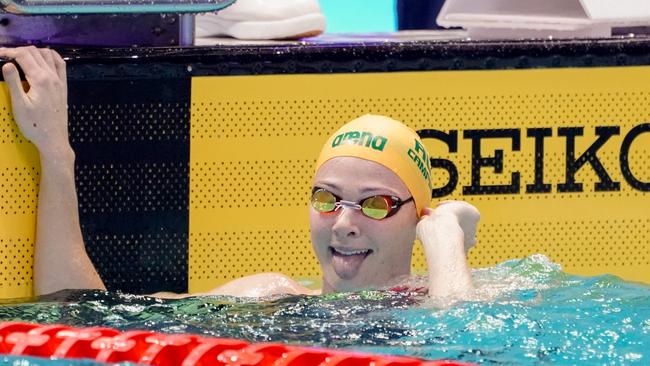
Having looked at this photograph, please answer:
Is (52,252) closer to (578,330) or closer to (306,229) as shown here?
(306,229)

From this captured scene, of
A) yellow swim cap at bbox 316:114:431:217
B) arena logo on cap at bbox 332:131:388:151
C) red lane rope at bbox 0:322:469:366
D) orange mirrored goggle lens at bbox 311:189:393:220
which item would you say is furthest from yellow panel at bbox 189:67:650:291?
red lane rope at bbox 0:322:469:366

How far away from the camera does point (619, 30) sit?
485 cm

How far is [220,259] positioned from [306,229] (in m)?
0.28

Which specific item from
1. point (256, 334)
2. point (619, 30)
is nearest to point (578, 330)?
point (256, 334)

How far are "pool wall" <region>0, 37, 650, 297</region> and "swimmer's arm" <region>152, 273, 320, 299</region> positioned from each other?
0.20 m

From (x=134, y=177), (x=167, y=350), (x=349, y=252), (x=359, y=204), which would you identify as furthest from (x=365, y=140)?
(x=167, y=350)

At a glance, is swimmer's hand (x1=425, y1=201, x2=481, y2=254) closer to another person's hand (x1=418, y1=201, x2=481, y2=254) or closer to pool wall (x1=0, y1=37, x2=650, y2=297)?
another person's hand (x1=418, y1=201, x2=481, y2=254)

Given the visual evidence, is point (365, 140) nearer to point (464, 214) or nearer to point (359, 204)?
point (359, 204)

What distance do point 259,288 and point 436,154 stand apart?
0.77 meters

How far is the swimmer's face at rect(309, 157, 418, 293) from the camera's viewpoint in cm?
393

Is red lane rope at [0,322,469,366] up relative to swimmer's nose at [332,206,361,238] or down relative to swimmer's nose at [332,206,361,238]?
down

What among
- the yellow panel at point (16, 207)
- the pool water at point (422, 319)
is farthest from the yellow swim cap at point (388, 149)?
the yellow panel at point (16, 207)

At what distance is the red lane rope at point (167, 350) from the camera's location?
10.4 feet

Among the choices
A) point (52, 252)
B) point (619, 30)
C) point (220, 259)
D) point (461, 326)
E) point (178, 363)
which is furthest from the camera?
point (619, 30)
